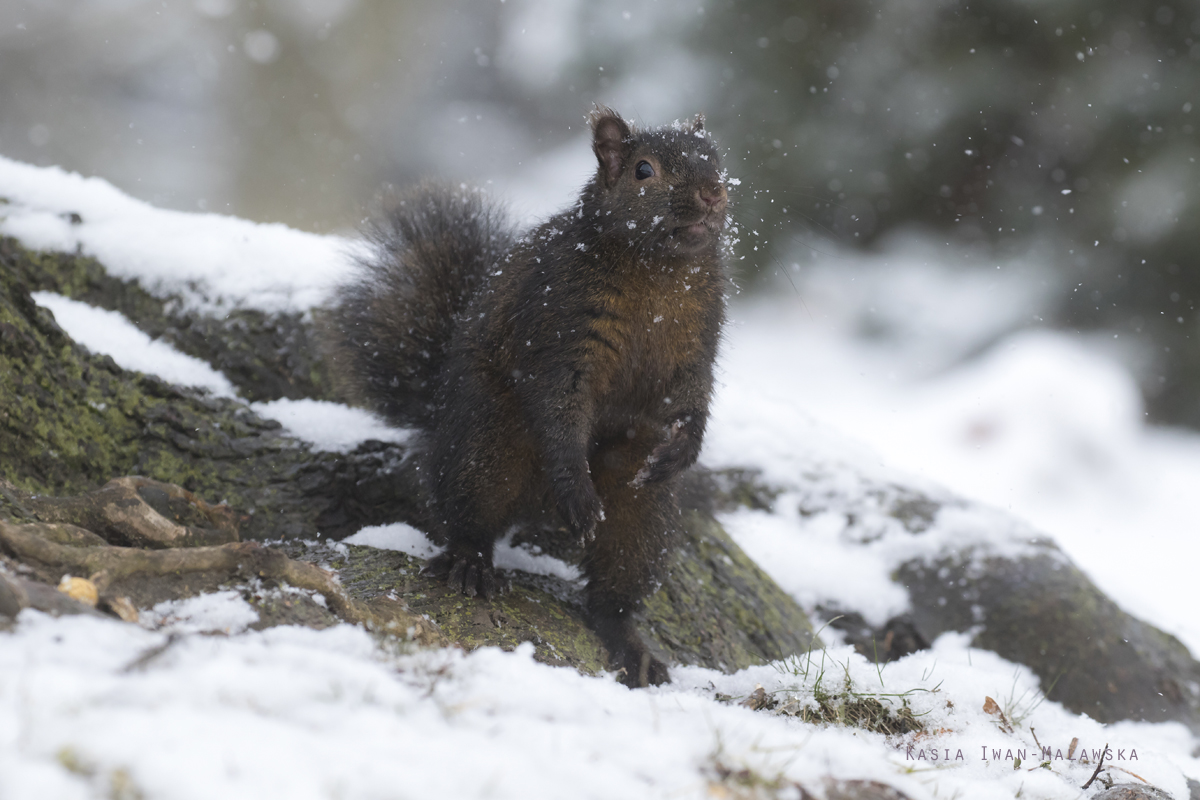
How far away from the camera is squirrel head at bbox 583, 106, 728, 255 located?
2.03 m

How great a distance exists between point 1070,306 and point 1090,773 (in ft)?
13.3

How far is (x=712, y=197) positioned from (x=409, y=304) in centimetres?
104

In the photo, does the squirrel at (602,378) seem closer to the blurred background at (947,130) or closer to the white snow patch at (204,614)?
the white snow patch at (204,614)

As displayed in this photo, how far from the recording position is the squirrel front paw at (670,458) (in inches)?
83.0

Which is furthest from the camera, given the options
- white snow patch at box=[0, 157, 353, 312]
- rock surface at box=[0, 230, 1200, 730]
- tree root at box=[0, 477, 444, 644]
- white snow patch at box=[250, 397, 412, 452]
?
white snow patch at box=[0, 157, 353, 312]

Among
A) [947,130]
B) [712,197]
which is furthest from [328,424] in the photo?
[947,130]

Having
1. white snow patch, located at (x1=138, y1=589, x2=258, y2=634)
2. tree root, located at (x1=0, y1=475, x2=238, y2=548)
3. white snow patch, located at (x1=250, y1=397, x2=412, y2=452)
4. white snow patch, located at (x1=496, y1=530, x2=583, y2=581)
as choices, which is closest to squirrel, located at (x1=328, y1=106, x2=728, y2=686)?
white snow patch, located at (x1=496, y1=530, x2=583, y2=581)

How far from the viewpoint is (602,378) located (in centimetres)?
208

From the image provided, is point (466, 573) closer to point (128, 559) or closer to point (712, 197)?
point (128, 559)

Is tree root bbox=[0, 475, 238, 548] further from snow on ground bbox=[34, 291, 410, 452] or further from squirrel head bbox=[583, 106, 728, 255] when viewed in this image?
squirrel head bbox=[583, 106, 728, 255]

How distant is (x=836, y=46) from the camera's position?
4664 mm

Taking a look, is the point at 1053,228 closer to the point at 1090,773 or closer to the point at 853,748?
the point at 1090,773

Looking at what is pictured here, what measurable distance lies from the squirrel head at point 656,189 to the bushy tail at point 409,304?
0.49 metres

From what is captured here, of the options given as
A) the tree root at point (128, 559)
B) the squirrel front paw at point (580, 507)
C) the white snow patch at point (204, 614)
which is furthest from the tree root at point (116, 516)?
the squirrel front paw at point (580, 507)
